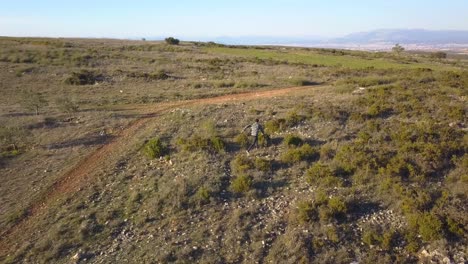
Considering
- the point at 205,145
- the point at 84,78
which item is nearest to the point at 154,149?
the point at 205,145

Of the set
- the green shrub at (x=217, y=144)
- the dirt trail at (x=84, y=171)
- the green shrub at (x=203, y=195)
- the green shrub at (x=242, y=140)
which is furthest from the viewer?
the green shrub at (x=242, y=140)

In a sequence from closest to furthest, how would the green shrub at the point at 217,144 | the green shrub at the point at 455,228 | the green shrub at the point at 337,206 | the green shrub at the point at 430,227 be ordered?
the green shrub at the point at 430,227 < the green shrub at the point at 455,228 < the green shrub at the point at 337,206 < the green shrub at the point at 217,144

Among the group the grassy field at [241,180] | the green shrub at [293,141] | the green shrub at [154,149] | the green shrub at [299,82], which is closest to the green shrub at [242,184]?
the grassy field at [241,180]

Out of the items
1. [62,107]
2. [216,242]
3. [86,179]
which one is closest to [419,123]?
[216,242]

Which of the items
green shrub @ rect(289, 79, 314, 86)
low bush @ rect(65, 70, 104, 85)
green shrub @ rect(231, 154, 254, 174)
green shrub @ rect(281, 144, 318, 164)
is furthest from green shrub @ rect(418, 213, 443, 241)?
low bush @ rect(65, 70, 104, 85)

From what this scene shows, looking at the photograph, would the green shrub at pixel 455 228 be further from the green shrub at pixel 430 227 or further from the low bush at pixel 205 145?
the low bush at pixel 205 145

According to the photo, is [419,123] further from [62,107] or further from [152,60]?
[152,60]
